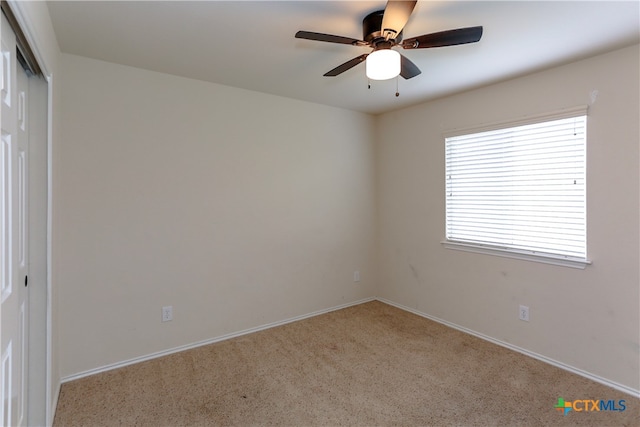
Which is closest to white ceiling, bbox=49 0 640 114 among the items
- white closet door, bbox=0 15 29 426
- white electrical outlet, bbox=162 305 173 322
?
white closet door, bbox=0 15 29 426

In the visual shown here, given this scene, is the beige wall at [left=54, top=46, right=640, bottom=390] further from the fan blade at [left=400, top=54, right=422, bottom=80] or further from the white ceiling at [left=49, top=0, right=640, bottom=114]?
the fan blade at [left=400, top=54, right=422, bottom=80]

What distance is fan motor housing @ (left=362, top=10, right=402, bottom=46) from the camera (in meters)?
1.78

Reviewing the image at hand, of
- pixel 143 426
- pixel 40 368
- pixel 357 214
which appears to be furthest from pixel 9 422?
pixel 357 214

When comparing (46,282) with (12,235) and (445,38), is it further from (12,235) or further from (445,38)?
(445,38)

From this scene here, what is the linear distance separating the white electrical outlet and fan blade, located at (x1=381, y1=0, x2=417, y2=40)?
8.60 ft

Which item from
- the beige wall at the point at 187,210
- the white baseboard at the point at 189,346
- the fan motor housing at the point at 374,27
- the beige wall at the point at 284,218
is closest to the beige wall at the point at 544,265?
the beige wall at the point at 284,218

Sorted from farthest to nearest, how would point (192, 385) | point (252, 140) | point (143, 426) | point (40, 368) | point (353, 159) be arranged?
point (353, 159), point (252, 140), point (192, 385), point (143, 426), point (40, 368)

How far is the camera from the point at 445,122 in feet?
11.0

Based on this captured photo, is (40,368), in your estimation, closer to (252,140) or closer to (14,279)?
(14,279)

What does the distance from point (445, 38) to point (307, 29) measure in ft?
2.71

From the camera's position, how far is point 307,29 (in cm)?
202

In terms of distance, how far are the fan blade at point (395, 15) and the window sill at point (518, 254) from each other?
7.05 feet

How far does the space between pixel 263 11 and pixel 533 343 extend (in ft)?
10.5

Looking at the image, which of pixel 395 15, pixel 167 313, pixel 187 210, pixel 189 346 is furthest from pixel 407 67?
pixel 189 346
